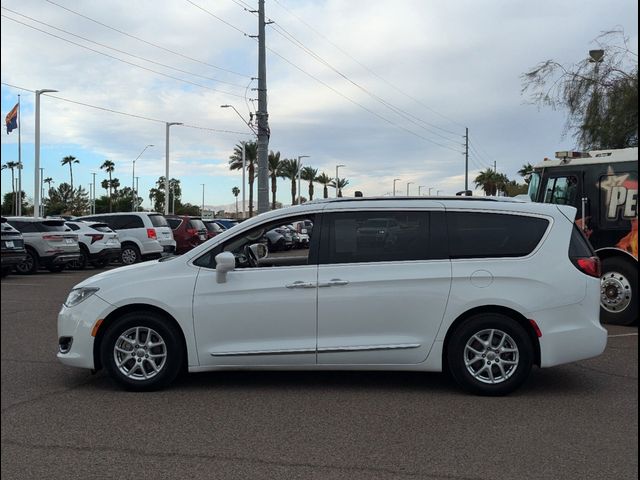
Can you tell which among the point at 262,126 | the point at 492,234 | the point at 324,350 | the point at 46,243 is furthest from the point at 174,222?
the point at 492,234

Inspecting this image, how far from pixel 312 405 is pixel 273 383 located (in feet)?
2.67

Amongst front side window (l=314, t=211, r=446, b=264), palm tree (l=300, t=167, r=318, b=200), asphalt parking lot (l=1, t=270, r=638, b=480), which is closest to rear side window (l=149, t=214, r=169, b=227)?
asphalt parking lot (l=1, t=270, r=638, b=480)

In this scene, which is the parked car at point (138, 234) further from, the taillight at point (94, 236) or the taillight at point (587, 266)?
the taillight at point (587, 266)

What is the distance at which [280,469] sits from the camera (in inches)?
160

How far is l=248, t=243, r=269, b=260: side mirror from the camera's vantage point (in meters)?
6.58

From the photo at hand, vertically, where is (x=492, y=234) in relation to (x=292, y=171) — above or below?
below

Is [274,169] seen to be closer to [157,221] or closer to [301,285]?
[157,221]

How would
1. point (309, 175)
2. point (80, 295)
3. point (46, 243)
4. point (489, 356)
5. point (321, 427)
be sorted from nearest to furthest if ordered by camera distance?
1. point (321, 427)
2. point (489, 356)
3. point (80, 295)
4. point (46, 243)
5. point (309, 175)

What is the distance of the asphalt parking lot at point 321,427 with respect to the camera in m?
4.03

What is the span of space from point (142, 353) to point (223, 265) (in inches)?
42.4

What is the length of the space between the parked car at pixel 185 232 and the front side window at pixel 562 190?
1636 centimetres

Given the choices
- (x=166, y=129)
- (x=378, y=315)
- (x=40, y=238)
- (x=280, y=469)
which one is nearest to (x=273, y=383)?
(x=378, y=315)

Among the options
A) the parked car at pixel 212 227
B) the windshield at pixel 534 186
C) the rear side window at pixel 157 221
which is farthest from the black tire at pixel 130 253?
the windshield at pixel 534 186

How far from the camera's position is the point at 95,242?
790 inches
